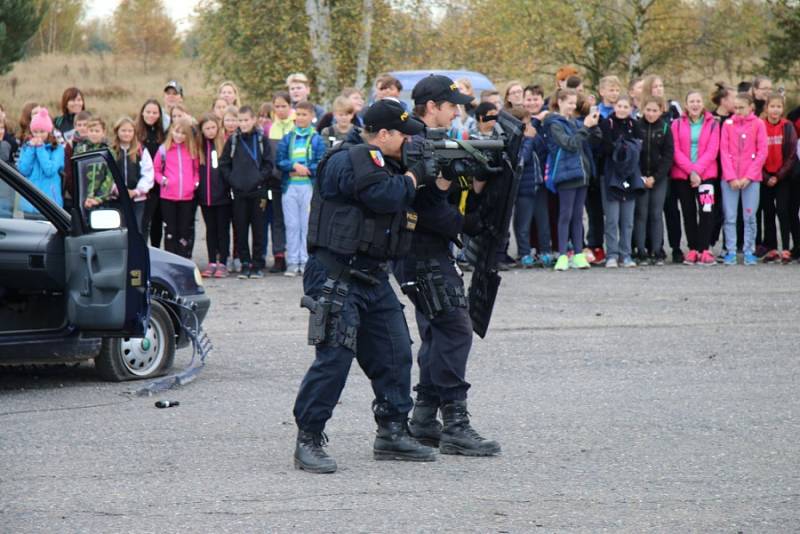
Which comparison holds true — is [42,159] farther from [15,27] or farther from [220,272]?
[15,27]

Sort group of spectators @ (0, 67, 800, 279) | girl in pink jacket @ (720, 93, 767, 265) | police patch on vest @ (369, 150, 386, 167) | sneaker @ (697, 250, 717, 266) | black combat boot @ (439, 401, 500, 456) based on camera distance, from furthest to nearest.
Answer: sneaker @ (697, 250, 717, 266), girl in pink jacket @ (720, 93, 767, 265), group of spectators @ (0, 67, 800, 279), black combat boot @ (439, 401, 500, 456), police patch on vest @ (369, 150, 386, 167)

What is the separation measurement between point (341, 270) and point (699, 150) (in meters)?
9.69

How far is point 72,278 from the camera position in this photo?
8703 mm

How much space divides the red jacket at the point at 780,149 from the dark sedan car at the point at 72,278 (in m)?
8.81

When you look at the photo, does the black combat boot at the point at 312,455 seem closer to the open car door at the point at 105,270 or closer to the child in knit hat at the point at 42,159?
the open car door at the point at 105,270

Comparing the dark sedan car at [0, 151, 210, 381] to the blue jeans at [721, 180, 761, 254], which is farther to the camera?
the blue jeans at [721, 180, 761, 254]

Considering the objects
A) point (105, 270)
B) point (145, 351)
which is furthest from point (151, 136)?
point (105, 270)

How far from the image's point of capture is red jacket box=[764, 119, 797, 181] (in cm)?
1561

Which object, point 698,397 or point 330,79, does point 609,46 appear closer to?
point 330,79

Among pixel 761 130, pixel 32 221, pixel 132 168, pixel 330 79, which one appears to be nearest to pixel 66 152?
pixel 132 168

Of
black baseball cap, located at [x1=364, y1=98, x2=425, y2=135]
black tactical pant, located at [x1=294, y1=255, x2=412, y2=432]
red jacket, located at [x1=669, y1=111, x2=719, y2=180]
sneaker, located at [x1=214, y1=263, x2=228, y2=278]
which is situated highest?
black baseball cap, located at [x1=364, y1=98, x2=425, y2=135]

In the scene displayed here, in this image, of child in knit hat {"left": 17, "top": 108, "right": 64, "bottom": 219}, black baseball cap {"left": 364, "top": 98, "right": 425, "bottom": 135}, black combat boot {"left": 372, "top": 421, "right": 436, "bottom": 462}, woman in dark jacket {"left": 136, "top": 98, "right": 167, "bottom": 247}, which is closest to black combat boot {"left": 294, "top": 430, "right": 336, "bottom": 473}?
black combat boot {"left": 372, "top": 421, "right": 436, "bottom": 462}

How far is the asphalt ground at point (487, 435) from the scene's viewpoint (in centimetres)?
575

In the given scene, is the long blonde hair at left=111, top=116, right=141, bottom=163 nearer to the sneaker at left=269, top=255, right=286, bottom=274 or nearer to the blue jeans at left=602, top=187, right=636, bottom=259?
the sneaker at left=269, top=255, right=286, bottom=274
